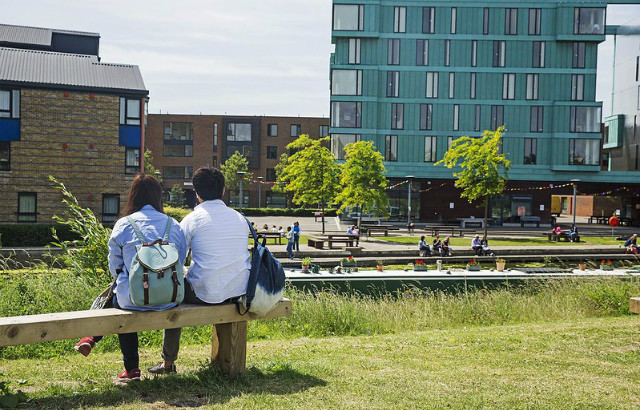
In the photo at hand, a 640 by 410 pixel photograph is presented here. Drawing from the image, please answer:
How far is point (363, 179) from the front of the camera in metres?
40.1

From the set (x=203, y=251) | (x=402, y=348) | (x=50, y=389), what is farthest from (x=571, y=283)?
(x=50, y=389)

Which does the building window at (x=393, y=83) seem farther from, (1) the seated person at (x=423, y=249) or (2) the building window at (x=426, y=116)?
(1) the seated person at (x=423, y=249)

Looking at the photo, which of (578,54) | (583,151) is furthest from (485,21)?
(583,151)

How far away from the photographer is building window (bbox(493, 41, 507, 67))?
5638cm

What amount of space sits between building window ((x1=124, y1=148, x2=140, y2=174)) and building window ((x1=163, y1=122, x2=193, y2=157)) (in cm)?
4017

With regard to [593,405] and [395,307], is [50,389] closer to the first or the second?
[593,405]

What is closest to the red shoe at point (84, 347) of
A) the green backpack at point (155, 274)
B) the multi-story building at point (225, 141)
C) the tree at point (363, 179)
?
the green backpack at point (155, 274)

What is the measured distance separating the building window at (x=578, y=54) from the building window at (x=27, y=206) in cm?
4327

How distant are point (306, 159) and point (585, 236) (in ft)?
61.8

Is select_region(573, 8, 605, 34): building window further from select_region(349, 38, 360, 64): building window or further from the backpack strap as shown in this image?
the backpack strap

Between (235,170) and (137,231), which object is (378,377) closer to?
(137,231)

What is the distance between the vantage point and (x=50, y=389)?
5098 millimetres

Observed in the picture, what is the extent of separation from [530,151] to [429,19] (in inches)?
545

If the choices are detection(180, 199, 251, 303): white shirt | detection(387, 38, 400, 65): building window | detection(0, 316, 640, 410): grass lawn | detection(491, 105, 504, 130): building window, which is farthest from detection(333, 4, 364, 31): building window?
detection(180, 199, 251, 303): white shirt
